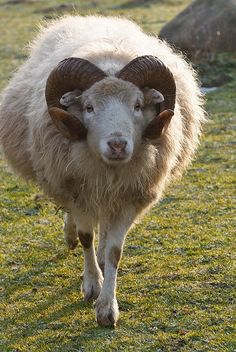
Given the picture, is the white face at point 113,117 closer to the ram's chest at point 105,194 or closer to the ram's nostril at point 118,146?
the ram's nostril at point 118,146

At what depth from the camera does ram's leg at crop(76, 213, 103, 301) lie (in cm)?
748

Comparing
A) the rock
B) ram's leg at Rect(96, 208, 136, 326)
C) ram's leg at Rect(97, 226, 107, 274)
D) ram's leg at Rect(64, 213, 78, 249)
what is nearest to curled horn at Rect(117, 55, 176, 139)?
ram's leg at Rect(96, 208, 136, 326)

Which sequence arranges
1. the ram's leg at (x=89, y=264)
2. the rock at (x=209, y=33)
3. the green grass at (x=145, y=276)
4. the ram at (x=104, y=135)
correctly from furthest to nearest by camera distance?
the rock at (x=209, y=33) < the ram's leg at (x=89, y=264) < the ram at (x=104, y=135) < the green grass at (x=145, y=276)

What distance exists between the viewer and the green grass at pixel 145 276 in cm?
657

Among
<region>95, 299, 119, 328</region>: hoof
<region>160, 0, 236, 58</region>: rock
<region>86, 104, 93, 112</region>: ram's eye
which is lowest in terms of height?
<region>160, 0, 236, 58</region>: rock

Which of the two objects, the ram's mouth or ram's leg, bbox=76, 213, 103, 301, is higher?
the ram's mouth

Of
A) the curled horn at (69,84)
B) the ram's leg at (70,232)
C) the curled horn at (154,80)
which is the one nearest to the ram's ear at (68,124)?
the curled horn at (69,84)

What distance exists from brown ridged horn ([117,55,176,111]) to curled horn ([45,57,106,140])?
226 millimetres

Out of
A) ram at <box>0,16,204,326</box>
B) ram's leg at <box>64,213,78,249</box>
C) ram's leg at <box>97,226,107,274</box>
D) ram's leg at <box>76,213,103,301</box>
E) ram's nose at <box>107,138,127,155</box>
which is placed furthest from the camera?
ram's leg at <box>64,213,78,249</box>

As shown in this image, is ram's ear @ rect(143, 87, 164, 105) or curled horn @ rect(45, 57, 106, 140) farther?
ram's ear @ rect(143, 87, 164, 105)

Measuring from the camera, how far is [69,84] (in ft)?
22.8

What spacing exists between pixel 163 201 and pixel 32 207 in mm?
1634

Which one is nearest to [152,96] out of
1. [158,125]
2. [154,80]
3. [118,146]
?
[154,80]

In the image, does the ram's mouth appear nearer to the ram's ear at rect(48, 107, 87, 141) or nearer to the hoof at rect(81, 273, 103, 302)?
the ram's ear at rect(48, 107, 87, 141)
